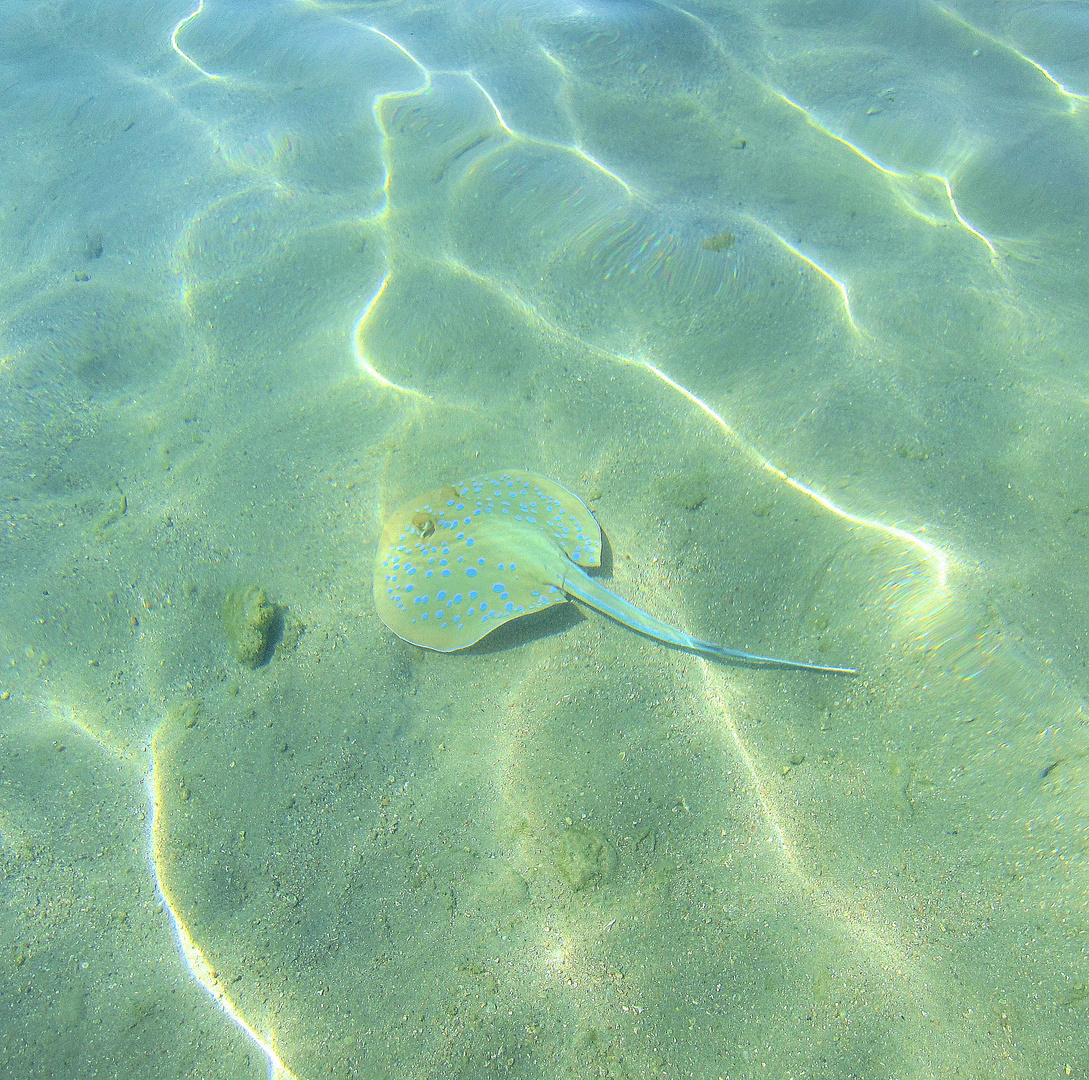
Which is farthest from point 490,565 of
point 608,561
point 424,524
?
point 608,561

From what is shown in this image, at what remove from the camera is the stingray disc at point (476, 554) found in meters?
2.79

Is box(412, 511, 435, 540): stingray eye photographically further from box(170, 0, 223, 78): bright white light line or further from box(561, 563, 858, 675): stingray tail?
box(170, 0, 223, 78): bright white light line

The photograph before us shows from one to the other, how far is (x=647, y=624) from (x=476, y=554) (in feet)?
3.05

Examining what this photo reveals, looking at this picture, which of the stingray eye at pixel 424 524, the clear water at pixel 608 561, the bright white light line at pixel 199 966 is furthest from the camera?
the stingray eye at pixel 424 524

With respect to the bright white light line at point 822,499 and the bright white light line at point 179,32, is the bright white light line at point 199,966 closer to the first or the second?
the bright white light line at point 822,499

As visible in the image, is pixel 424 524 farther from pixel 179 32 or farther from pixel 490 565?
pixel 179 32

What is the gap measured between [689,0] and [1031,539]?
6.07 metres

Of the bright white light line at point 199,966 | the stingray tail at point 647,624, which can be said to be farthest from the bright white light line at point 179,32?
the bright white light line at point 199,966

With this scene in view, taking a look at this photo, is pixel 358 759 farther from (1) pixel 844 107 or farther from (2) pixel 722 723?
(1) pixel 844 107

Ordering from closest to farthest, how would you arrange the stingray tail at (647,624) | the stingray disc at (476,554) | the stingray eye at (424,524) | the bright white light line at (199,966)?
1. the bright white light line at (199,966)
2. the stingray tail at (647,624)
3. the stingray disc at (476,554)
4. the stingray eye at (424,524)

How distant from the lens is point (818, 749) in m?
2.62

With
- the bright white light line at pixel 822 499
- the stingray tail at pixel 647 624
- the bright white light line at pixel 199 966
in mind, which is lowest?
the bright white light line at pixel 199 966

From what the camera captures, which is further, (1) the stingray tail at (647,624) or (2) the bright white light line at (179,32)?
(2) the bright white light line at (179,32)

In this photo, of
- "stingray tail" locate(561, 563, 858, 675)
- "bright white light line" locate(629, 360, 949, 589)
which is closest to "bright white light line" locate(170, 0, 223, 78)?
"bright white light line" locate(629, 360, 949, 589)
